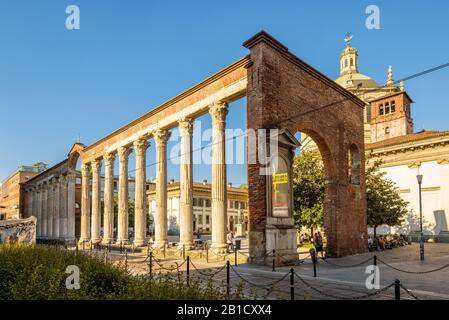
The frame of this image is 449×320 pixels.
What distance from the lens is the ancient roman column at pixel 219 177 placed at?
64.9 ft

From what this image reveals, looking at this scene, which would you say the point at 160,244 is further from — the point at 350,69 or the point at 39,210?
the point at 350,69

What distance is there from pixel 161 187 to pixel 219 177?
23.9ft

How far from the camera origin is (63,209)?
1788 inches

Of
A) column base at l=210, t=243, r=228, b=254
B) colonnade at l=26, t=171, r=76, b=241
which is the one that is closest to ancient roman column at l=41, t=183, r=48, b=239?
colonnade at l=26, t=171, r=76, b=241

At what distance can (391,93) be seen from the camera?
6078 centimetres

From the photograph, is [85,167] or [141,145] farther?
[85,167]

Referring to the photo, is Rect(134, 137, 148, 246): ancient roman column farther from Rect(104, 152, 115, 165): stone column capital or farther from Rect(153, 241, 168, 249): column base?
Rect(104, 152, 115, 165): stone column capital

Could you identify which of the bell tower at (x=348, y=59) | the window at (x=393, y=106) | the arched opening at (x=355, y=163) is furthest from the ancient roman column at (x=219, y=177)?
the bell tower at (x=348, y=59)

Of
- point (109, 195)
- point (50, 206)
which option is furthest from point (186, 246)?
point (50, 206)

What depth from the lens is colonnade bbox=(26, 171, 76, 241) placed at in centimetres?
4347

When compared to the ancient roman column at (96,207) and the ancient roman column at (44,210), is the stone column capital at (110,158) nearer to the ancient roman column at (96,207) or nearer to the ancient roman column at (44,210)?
the ancient roman column at (96,207)
